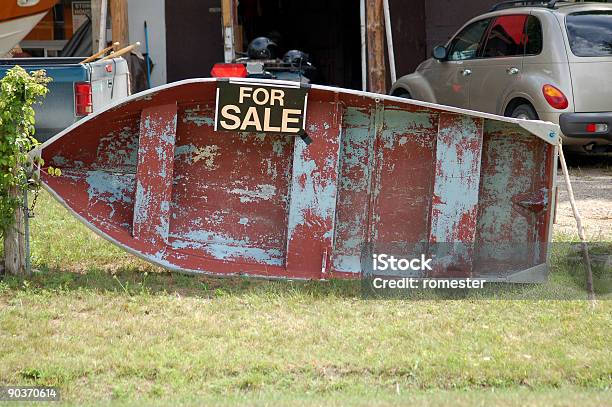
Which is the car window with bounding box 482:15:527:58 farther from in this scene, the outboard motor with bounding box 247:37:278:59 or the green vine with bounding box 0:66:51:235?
the green vine with bounding box 0:66:51:235

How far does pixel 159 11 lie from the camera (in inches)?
611

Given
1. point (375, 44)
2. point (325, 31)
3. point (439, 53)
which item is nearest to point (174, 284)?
point (439, 53)

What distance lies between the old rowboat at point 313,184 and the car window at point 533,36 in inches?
183

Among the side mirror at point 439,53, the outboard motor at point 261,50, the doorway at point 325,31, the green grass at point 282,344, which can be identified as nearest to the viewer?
the green grass at point 282,344

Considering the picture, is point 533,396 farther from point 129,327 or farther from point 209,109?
point 209,109

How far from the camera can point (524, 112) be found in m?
11.0

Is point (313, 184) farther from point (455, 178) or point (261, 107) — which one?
point (455, 178)

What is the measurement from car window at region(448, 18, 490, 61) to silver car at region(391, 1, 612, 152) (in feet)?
0.07

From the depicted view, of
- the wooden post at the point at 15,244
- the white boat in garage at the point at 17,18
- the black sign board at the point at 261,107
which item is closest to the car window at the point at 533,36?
the black sign board at the point at 261,107

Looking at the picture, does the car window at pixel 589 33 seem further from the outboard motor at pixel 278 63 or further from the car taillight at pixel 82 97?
the car taillight at pixel 82 97

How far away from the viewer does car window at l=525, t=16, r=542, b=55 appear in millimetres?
11031

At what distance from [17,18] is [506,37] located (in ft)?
22.5

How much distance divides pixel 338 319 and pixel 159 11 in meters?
10.8

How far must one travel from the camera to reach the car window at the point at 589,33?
10.8 meters
